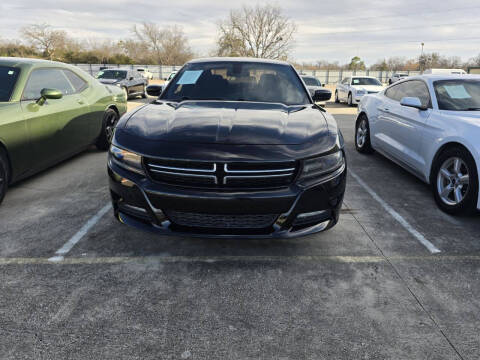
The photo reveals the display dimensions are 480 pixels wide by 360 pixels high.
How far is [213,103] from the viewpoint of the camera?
344 centimetres

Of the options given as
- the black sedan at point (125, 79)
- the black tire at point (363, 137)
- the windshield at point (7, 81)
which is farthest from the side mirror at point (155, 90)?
the black sedan at point (125, 79)

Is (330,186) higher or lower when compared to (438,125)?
lower

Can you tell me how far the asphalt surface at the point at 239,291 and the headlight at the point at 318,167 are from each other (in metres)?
0.72

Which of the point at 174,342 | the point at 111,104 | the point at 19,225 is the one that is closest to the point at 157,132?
the point at 174,342

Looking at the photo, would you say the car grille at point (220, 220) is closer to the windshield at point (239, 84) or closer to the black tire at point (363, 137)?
the windshield at point (239, 84)

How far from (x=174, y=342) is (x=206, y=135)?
136 cm

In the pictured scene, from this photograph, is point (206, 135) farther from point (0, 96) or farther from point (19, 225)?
point (0, 96)

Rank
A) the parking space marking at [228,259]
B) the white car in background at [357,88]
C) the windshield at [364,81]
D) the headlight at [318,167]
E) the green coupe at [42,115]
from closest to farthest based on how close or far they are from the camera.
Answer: the headlight at [318,167]
the parking space marking at [228,259]
the green coupe at [42,115]
the white car in background at [357,88]
the windshield at [364,81]

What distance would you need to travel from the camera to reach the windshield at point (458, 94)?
13.6 ft

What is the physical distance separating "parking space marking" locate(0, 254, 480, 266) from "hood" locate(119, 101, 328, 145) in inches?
37.1

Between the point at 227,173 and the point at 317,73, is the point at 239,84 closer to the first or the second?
the point at 227,173

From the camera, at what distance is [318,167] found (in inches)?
99.8

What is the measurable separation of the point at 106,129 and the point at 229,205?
15.2ft

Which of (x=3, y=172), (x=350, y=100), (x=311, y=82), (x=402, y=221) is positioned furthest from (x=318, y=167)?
(x=311, y=82)
